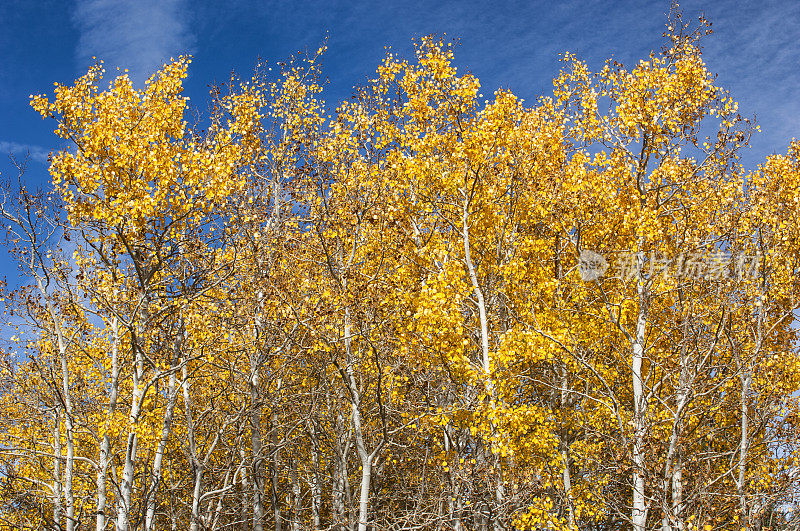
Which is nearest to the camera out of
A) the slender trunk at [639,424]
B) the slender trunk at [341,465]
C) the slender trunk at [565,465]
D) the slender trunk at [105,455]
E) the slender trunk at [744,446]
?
the slender trunk at [105,455]

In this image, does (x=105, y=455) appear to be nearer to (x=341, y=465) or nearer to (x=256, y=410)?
(x=256, y=410)

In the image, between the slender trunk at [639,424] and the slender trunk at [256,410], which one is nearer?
the slender trunk at [639,424]

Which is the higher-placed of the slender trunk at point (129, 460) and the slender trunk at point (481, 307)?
the slender trunk at point (481, 307)

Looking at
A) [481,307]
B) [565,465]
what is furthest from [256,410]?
[565,465]

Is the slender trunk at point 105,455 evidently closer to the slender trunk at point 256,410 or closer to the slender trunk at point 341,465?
the slender trunk at point 256,410

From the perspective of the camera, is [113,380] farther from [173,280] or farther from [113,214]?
[113,214]

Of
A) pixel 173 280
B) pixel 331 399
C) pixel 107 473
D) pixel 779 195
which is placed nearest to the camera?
pixel 107 473

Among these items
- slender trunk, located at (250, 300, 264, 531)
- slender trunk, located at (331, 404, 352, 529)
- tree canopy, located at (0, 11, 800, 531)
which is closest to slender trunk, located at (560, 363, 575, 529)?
tree canopy, located at (0, 11, 800, 531)

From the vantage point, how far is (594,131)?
19859 millimetres

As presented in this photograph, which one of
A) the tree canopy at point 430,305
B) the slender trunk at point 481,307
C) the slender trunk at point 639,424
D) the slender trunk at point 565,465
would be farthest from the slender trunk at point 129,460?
the slender trunk at point 639,424

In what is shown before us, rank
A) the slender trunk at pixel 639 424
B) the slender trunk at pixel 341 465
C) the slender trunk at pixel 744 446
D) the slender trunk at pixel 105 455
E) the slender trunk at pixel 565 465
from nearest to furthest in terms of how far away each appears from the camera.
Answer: the slender trunk at pixel 105 455
the slender trunk at pixel 639 424
the slender trunk at pixel 341 465
the slender trunk at pixel 565 465
the slender trunk at pixel 744 446

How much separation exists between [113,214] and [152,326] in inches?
148

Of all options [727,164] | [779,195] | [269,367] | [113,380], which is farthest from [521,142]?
[113,380]

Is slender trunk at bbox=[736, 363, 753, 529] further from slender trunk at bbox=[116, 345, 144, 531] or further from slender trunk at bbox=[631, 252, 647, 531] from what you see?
slender trunk at bbox=[116, 345, 144, 531]
